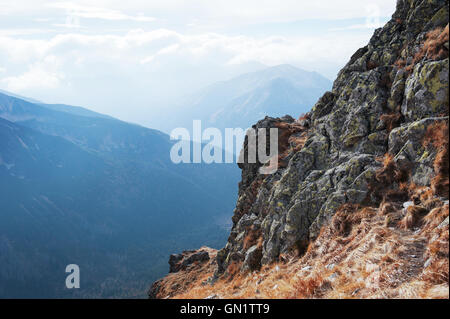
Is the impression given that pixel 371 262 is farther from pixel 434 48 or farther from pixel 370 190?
pixel 434 48

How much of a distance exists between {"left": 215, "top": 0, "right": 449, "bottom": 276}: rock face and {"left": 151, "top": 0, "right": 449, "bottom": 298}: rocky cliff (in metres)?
0.08

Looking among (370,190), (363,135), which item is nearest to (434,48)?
(363,135)

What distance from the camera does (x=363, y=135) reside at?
25.3 m

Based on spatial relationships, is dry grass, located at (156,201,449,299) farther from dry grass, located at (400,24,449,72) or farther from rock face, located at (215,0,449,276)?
dry grass, located at (400,24,449,72)

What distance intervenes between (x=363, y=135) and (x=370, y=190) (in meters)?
6.34

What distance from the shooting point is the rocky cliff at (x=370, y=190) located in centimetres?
1405

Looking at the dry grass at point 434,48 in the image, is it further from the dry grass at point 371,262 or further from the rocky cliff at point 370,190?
the dry grass at point 371,262

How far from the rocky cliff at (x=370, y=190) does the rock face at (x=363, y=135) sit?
8 cm

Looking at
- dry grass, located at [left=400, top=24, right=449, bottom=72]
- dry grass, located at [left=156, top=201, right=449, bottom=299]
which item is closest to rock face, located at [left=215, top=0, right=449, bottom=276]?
dry grass, located at [left=400, top=24, right=449, bottom=72]

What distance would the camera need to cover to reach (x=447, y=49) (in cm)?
1994

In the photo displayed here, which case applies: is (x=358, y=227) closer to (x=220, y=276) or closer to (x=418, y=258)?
(x=418, y=258)

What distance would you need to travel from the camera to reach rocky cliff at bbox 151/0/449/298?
1405 centimetres

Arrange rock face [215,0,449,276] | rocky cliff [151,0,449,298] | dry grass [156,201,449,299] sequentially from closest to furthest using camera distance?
dry grass [156,201,449,299]
rocky cliff [151,0,449,298]
rock face [215,0,449,276]
